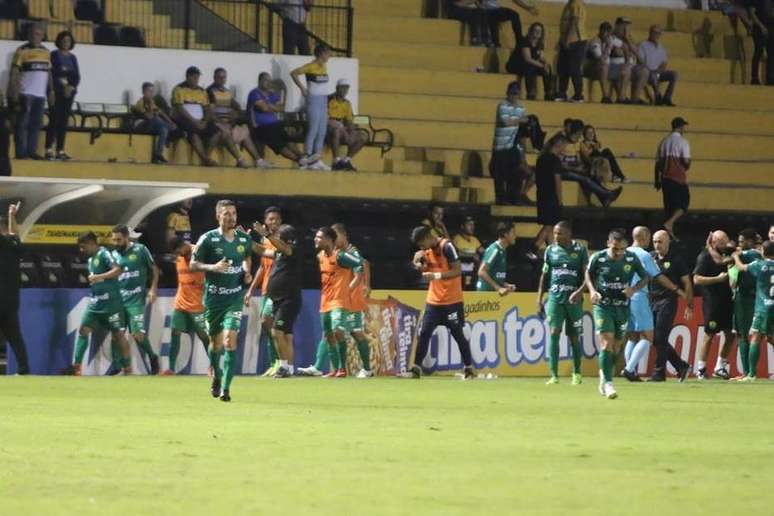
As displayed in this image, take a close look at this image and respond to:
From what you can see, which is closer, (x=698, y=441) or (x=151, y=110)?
(x=698, y=441)

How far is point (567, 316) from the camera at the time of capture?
25.1m

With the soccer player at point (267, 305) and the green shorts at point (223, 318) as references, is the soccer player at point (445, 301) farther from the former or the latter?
the green shorts at point (223, 318)

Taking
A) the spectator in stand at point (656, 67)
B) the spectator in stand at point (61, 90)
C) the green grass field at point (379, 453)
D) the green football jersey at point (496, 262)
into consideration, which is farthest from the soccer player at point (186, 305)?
the spectator in stand at point (656, 67)

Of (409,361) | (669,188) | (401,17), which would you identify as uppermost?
(401,17)

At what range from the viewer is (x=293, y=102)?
115 feet

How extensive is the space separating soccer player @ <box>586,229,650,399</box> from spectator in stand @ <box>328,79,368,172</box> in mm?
12297

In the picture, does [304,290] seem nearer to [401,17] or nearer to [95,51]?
[95,51]

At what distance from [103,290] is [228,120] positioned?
283 inches

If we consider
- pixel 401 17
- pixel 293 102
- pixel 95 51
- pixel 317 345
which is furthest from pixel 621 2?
pixel 317 345

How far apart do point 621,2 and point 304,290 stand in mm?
15844

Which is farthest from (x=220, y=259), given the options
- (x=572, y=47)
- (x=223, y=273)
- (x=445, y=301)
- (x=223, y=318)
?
(x=572, y=47)

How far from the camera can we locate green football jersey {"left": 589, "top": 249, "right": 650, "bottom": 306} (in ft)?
70.5

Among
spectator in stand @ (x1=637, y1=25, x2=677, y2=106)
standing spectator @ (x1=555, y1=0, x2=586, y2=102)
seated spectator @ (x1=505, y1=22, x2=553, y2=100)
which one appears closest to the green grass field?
seated spectator @ (x1=505, y1=22, x2=553, y2=100)

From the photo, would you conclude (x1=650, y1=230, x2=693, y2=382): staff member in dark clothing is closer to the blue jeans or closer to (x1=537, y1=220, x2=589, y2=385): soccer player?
(x1=537, y1=220, x2=589, y2=385): soccer player
